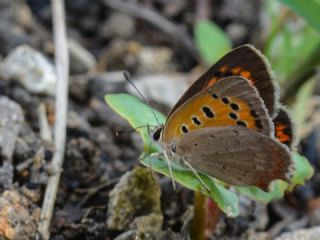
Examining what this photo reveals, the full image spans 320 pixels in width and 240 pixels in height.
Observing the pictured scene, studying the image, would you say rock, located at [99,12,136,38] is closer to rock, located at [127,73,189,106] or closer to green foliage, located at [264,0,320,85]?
rock, located at [127,73,189,106]

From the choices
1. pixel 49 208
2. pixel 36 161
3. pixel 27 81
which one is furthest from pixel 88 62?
pixel 49 208

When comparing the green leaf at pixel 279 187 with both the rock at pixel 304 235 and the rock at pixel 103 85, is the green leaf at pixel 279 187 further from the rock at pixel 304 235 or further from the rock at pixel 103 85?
the rock at pixel 103 85

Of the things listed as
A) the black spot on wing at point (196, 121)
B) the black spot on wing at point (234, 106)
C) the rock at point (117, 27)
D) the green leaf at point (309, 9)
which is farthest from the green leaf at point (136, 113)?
the rock at point (117, 27)

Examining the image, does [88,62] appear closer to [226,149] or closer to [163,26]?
[163,26]

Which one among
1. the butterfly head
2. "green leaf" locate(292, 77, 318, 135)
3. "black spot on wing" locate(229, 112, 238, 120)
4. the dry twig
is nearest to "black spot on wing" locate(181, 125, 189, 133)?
the butterfly head

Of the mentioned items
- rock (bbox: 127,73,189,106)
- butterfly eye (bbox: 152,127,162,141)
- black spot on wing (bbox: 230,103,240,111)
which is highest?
rock (bbox: 127,73,189,106)

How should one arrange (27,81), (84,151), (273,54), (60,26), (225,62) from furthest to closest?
(273,54) < (60,26) < (27,81) < (84,151) < (225,62)

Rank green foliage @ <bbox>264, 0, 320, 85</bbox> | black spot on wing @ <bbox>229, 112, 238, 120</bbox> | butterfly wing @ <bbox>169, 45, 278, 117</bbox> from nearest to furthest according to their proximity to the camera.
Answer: butterfly wing @ <bbox>169, 45, 278, 117</bbox>, black spot on wing @ <bbox>229, 112, 238, 120</bbox>, green foliage @ <bbox>264, 0, 320, 85</bbox>

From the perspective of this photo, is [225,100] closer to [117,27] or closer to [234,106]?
[234,106]
